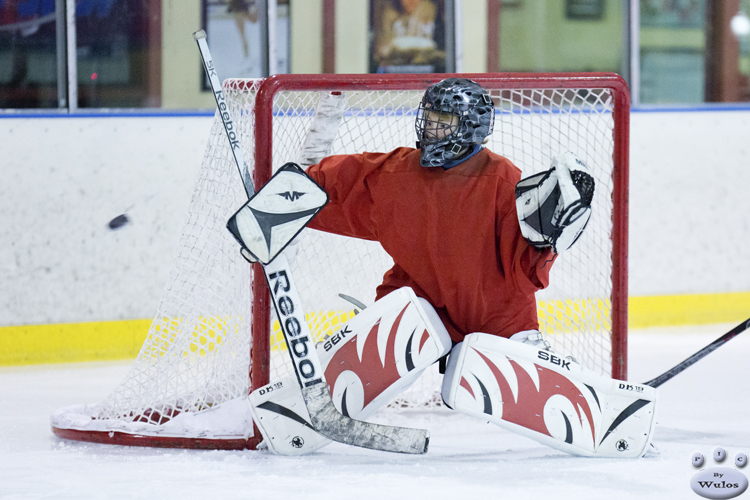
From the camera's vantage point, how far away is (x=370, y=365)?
6.16 ft

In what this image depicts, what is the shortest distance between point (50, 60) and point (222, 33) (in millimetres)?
712

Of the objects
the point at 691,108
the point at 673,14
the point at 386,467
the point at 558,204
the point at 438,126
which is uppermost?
the point at 673,14

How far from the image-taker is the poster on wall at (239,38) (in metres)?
3.63

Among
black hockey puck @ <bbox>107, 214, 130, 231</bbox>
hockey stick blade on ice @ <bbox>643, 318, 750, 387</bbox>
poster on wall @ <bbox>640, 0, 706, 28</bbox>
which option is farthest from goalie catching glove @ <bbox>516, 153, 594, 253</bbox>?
poster on wall @ <bbox>640, 0, 706, 28</bbox>

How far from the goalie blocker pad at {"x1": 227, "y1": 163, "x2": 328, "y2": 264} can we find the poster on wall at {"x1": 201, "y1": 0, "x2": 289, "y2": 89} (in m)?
1.95

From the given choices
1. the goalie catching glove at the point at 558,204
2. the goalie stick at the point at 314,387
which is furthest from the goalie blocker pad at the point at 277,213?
the goalie catching glove at the point at 558,204

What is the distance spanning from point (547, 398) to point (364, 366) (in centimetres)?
40

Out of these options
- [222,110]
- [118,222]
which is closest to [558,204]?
[222,110]

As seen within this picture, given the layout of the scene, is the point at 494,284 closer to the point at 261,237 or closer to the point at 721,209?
the point at 261,237

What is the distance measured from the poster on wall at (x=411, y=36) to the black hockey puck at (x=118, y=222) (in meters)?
1.33

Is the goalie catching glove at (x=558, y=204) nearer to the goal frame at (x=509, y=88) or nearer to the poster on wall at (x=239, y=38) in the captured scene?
the goal frame at (x=509, y=88)

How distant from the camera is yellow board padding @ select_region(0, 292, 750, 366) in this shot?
2.31 metres

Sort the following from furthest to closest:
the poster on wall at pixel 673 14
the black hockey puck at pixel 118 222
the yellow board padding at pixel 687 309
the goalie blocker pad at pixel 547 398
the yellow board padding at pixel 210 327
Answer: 1. the poster on wall at pixel 673 14
2. the yellow board padding at pixel 687 309
3. the black hockey puck at pixel 118 222
4. the yellow board padding at pixel 210 327
5. the goalie blocker pad at pixel 547 398

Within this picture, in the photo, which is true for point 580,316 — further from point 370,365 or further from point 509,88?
point 370,365
